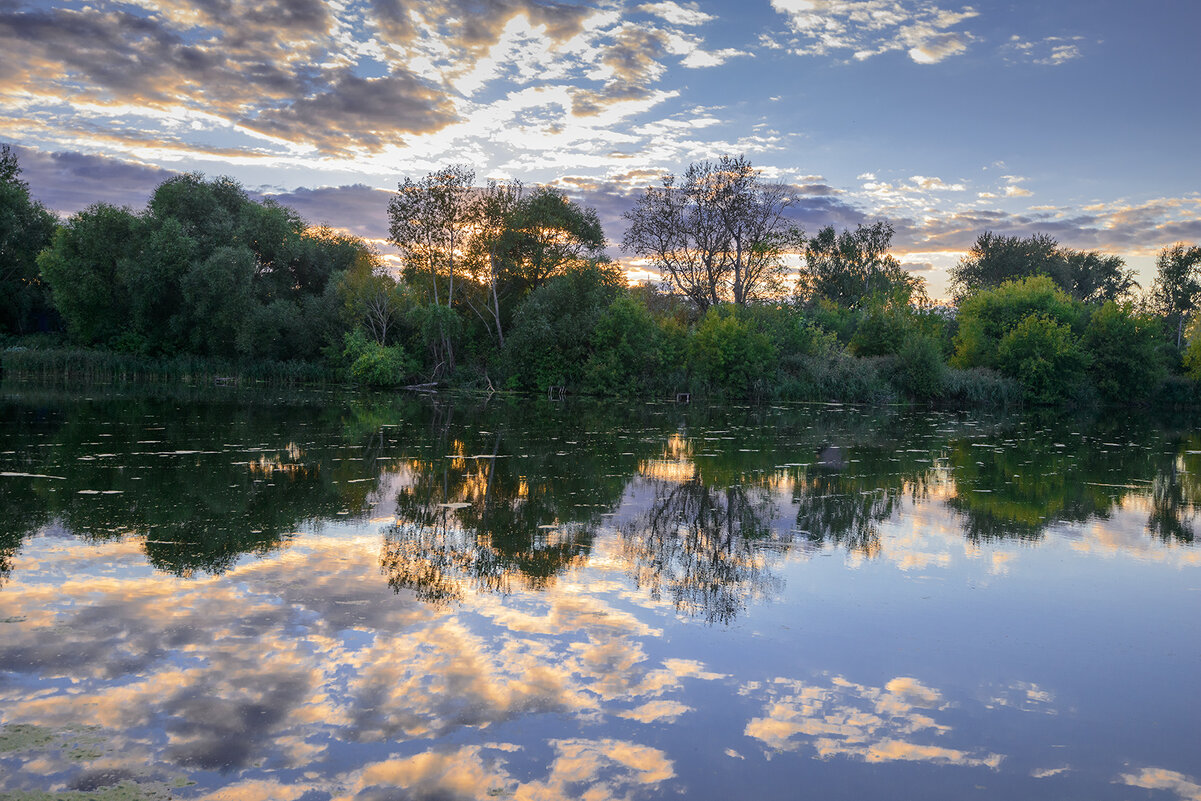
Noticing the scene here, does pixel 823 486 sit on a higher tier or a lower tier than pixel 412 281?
lower

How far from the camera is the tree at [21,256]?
141ft

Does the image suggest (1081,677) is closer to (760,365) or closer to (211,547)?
(211,547)

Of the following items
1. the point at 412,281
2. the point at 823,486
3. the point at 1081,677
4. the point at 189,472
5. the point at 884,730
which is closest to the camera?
the point at 884,730

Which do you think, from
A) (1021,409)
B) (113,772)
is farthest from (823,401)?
(113,772)

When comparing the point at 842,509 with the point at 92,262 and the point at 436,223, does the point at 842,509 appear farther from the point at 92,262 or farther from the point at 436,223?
the point at 92,262

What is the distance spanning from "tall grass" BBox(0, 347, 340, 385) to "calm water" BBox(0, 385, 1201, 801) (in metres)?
26.2

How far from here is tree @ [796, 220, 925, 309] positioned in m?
56.8

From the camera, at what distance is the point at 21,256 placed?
4325 cm

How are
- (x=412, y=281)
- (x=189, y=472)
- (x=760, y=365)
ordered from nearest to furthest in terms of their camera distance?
(x=189, y=472)
(x=760, y=365)
(x=412, y=281)

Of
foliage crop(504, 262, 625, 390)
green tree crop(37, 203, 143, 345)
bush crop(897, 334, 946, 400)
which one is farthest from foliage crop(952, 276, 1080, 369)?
green tree crop(37, 203, 143, 345)

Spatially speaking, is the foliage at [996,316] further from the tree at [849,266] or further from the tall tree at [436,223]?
the tall tree at [436,223]

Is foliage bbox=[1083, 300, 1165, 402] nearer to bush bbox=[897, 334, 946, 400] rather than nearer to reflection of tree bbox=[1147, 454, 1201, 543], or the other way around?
bush bbox=[897, 334, 946, 400]

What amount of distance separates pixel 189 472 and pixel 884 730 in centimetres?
895

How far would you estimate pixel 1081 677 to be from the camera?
4305 mm
